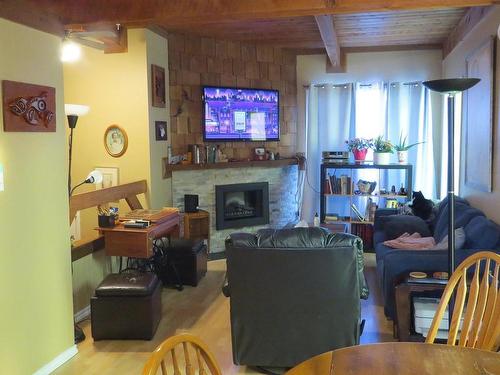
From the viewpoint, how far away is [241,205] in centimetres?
644

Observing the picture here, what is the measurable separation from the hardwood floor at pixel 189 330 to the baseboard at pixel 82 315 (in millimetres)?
79

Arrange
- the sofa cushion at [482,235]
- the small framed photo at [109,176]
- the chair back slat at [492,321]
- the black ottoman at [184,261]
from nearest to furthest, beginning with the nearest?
the chair back slat at [492,321] < the sofa cushion at [482,235] < the black ottoman at [184,261] < the small framed photo at [109,176]

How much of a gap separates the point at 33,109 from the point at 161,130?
2.54m

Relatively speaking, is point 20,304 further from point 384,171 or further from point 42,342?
point 384,171

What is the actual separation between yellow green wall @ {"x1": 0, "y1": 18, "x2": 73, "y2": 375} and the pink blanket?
2.69m

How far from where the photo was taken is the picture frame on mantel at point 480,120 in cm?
395

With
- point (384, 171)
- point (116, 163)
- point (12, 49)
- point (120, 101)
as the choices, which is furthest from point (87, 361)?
point (384, 171)

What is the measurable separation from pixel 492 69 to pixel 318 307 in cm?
248

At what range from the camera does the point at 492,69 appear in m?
3.90

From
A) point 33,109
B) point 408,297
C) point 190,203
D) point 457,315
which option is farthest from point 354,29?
point 457,315

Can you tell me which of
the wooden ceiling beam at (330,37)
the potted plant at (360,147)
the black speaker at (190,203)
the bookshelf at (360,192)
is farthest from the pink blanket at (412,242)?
the black speaker at (190,203)

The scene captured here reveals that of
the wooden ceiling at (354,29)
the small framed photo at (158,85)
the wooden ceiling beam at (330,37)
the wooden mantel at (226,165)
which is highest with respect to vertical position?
the wooden ceiling at (354,29)

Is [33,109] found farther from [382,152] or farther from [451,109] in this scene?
[382,152]

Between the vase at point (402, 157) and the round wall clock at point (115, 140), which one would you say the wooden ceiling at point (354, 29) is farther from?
the vase at point (402, 157)
